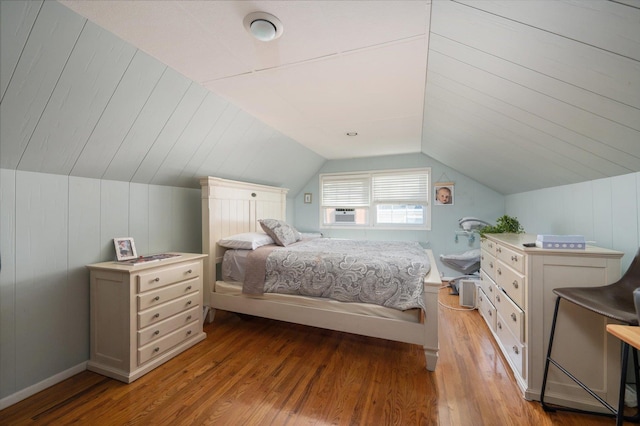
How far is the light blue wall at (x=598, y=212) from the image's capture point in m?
1.55

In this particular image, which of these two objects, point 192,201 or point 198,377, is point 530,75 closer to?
point 198,377

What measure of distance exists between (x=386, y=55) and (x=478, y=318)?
284 cm

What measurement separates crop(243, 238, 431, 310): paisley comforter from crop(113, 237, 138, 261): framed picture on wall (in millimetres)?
999

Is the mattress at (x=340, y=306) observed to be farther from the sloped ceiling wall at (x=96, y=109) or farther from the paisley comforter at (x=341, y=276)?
the sloped ceiling wall at (x=96, y=109)

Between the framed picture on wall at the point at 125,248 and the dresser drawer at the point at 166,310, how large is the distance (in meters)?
0.55

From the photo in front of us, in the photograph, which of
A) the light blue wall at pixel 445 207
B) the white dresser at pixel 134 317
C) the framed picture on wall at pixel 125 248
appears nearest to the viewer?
the white dresser at pixel 134 317

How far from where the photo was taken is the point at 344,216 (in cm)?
482

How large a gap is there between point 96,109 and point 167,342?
70.2 inches

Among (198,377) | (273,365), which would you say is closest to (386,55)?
(273,365)

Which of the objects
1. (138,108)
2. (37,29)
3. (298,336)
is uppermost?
(37,29)

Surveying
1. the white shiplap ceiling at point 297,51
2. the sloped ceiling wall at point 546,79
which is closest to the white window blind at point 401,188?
the white shiplap ceiling at point 297,51

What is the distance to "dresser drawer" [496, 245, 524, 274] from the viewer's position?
171 centimetres

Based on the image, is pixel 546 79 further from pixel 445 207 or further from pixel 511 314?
pixel 445 207

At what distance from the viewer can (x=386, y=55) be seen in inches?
64.2
